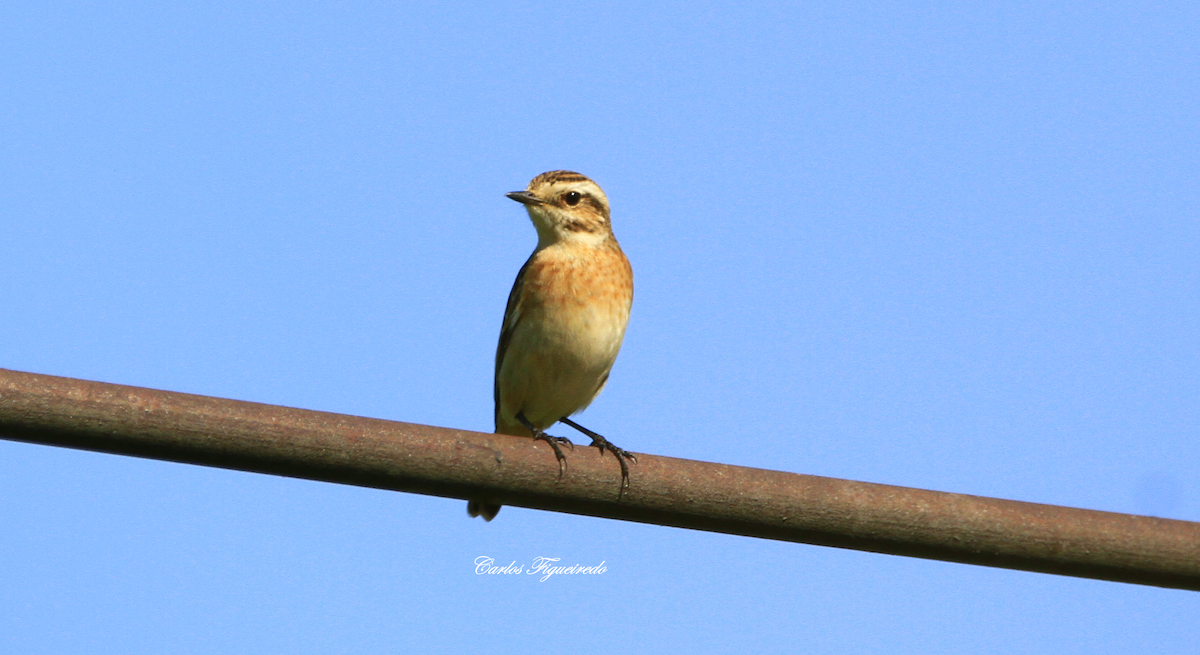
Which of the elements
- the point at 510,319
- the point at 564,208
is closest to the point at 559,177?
the point at 564,208

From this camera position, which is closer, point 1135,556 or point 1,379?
point 1,379

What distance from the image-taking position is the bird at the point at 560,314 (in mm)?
8711

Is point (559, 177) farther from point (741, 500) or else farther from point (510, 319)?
point (741, 500)

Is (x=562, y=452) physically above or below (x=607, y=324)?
below

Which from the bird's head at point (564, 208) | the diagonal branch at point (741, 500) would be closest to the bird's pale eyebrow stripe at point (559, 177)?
the bird's head at point (564, 208)

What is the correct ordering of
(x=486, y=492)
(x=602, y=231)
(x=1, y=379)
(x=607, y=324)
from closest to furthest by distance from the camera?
1. (x=1, y=379)
2. (x=486, y=492)
3. (x=607, y=324)
4. (x=602, y=231)

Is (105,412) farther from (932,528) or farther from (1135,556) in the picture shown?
(1135,556)

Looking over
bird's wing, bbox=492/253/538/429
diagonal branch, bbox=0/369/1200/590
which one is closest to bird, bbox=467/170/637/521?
bird's wing, bbox=492/253/538/429

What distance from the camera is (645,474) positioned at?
461 cm

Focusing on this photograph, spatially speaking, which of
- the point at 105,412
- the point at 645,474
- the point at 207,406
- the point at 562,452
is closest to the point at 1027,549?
the point at 645,474

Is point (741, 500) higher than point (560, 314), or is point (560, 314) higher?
point (560, 314)

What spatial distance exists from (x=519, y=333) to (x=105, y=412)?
16.5 feet

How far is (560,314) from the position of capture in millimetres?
8688

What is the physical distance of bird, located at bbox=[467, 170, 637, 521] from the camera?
8711mm
